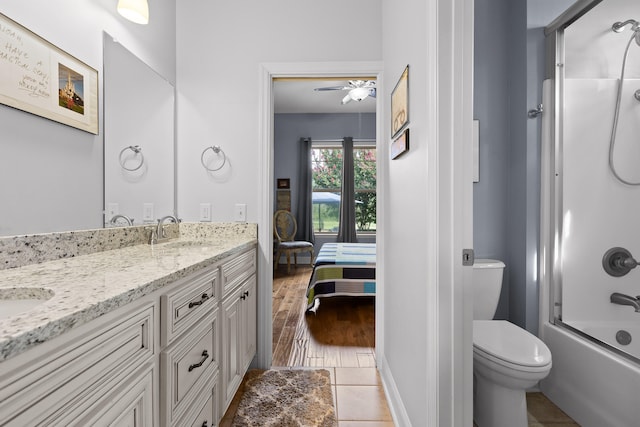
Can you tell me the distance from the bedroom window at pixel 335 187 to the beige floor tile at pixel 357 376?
4.15 m

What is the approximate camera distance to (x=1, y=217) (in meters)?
1.10

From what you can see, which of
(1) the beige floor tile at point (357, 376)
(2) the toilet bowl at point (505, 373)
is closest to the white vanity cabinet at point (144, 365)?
(1) the beige floor tile at point (357, 376)

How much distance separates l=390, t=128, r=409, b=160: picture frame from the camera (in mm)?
1500

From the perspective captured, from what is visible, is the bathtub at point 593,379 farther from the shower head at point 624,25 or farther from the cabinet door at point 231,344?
the cabinet door at point 231,344

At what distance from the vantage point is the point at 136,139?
6.22ft

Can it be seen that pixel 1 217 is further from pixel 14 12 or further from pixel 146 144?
pixel 146 144

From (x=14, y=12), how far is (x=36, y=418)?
4.55 ft

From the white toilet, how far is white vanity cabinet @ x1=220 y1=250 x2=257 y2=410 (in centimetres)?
118

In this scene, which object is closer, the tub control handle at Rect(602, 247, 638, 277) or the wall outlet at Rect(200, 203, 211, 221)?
the tub control handle at Rect(602, 247, 638, 277)

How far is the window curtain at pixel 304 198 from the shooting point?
20.0ft

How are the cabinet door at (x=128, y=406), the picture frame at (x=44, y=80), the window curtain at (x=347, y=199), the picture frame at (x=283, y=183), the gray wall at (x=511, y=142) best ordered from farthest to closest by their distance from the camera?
1. the picture frame at (x=283, y=183)
2. the window curtain at (x=347, y=199)
3. the gray wall at (x=511, y=142)
4. the picture frame at (x=44, y=80)
5. the cabinet door at (x=128, y=406)

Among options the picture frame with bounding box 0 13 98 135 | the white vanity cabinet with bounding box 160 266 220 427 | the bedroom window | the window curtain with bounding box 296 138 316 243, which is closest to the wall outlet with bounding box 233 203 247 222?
the white vanity cabinet with bounding box 160 266 220 427

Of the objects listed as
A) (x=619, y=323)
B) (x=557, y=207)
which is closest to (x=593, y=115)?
(x=557, y=207)

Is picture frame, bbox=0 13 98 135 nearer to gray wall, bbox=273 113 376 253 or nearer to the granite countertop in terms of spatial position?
the granite countertop
